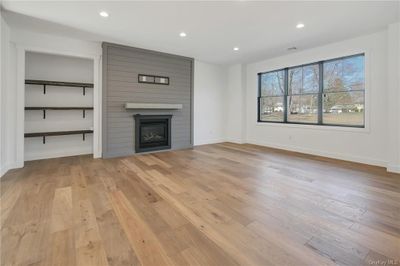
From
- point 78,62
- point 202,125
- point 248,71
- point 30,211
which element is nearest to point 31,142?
point 78,62

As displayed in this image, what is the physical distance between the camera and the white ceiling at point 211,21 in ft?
9.78

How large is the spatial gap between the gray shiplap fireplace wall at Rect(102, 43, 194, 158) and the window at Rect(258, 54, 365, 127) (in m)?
2.65

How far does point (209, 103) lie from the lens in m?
6.81

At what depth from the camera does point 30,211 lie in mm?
2127

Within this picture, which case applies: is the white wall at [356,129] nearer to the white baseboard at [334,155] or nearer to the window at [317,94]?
the white baseboard at [334,155]

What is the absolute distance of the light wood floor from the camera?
1.48 metres

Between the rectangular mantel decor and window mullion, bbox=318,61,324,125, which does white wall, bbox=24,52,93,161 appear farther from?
window mullion, bbox=318,61,324,125

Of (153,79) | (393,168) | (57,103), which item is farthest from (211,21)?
(393,168)

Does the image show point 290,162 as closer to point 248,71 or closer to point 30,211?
point 248,71

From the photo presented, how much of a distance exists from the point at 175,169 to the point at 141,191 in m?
1.09

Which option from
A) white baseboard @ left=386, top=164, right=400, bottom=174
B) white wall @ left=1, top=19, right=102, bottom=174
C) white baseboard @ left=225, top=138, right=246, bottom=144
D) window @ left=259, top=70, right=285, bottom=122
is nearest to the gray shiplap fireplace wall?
white wall @ left=1, top=19, right=102, bottom=174

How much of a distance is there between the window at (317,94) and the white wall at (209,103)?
1370 mm

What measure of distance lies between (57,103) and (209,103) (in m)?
4.28

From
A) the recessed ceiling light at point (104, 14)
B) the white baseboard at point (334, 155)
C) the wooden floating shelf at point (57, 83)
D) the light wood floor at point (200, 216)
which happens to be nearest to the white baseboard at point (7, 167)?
the light wood floor at point (200, 216)
